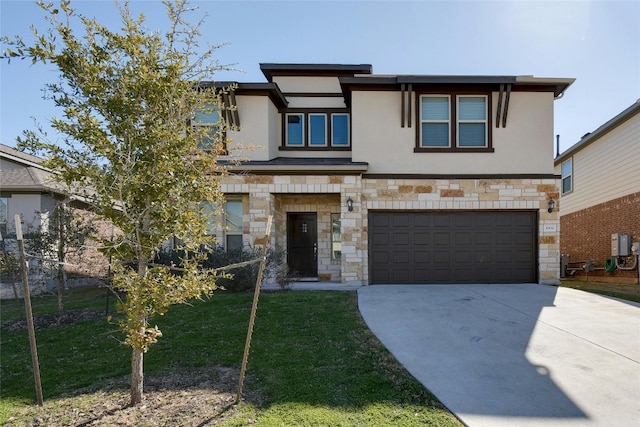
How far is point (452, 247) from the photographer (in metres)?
10.9

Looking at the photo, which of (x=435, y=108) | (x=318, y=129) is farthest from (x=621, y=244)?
(x=318, y=129)

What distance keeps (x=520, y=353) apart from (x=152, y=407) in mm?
4574

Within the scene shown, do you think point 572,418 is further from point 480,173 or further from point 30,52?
point 480,173

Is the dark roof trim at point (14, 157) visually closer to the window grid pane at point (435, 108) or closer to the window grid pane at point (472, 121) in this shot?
the window grid pane at point (435, 108)

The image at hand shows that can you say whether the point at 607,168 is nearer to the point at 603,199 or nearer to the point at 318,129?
the point at 603,199

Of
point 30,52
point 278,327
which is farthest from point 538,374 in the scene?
point 30,52

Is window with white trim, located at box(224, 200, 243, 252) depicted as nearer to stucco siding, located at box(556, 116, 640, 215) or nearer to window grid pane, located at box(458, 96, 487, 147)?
window grid pane, located at box(458, 96, 487, 147)

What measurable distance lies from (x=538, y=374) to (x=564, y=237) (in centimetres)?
1566

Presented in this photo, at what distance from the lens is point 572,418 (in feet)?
11.3

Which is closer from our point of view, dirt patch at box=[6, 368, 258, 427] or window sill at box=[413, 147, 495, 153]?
dirt patch at box=[6, 368, 258, 427]

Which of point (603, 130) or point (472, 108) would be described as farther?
point (603, 130)

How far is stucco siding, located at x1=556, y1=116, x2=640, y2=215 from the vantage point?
12.3 m

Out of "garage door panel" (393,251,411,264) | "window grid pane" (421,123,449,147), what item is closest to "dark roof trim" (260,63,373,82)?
"window grid pane" (421,123,449,147)

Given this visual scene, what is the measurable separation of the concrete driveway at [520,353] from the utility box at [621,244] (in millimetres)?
5295
